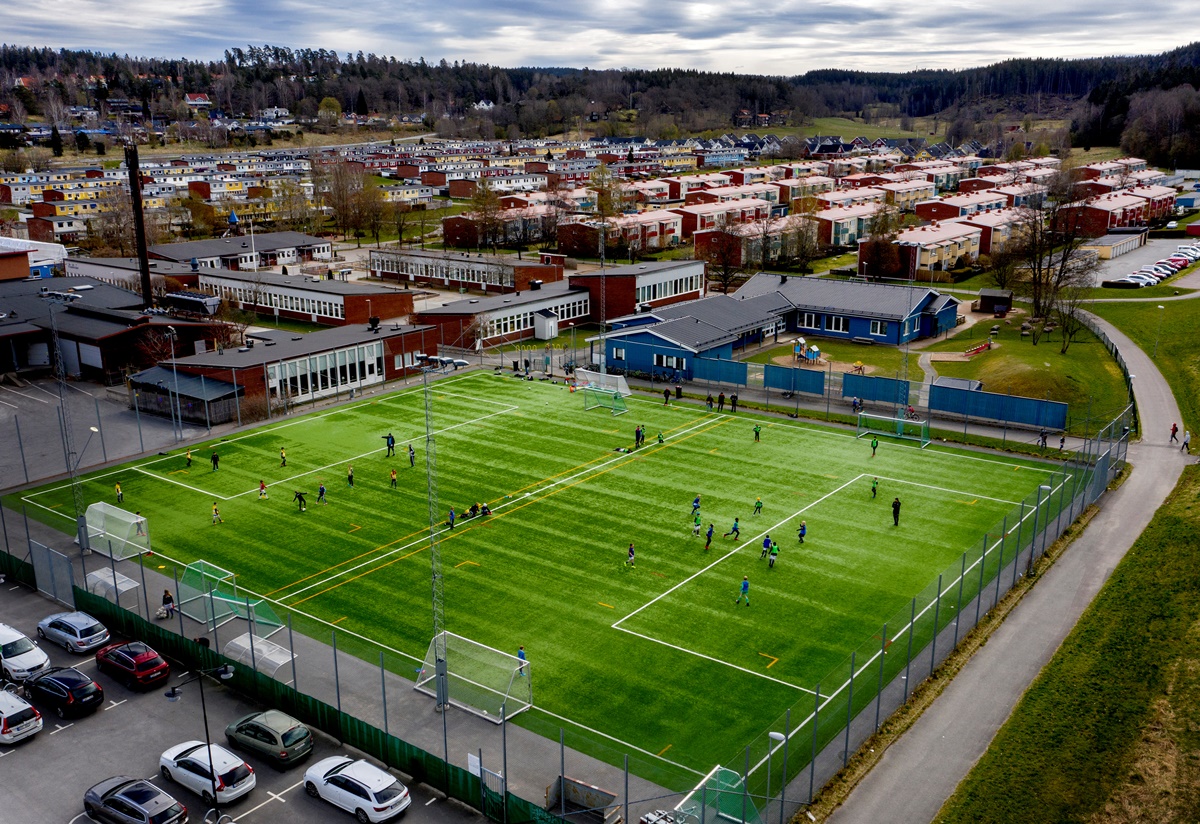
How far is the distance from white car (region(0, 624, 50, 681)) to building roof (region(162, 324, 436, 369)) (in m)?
26.9

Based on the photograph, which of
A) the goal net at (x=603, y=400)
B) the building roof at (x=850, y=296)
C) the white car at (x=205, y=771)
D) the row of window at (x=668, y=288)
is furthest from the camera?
the row of window at (x=668, y=288)

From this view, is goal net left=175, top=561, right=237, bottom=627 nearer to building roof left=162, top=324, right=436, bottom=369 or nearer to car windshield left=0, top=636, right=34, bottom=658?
car windshield left=0, top=636, right=34, bottom=658

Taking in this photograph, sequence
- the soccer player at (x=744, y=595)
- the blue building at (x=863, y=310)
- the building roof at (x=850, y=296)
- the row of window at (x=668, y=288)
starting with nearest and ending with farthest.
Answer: the soccer player at (x=744, y=595), the blue building at (x=863, y=310), the building roof at (x=850, y=296), the row of window at (x=668, y=288)

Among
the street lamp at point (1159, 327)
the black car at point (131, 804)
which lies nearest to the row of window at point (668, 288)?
the street lamp at point (1159, 327)

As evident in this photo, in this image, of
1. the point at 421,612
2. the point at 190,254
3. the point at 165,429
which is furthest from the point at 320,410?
the point at 190,254

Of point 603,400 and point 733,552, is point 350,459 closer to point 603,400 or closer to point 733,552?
point 603,400

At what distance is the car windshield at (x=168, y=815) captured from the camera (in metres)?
21.0

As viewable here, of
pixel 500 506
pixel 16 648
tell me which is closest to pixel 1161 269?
pixel 500 506

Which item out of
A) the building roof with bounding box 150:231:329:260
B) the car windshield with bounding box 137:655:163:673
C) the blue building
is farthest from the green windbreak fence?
the building roof with bounding box 150:231:329:260

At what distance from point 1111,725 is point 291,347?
4791cm

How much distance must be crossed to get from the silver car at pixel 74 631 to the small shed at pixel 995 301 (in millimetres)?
70944

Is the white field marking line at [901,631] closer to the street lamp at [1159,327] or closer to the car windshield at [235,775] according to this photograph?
the car windshield at [235,775]

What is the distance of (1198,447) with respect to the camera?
4609 cm

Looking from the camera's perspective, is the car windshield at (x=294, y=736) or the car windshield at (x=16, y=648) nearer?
the car windshield at (x=294, y=736)
